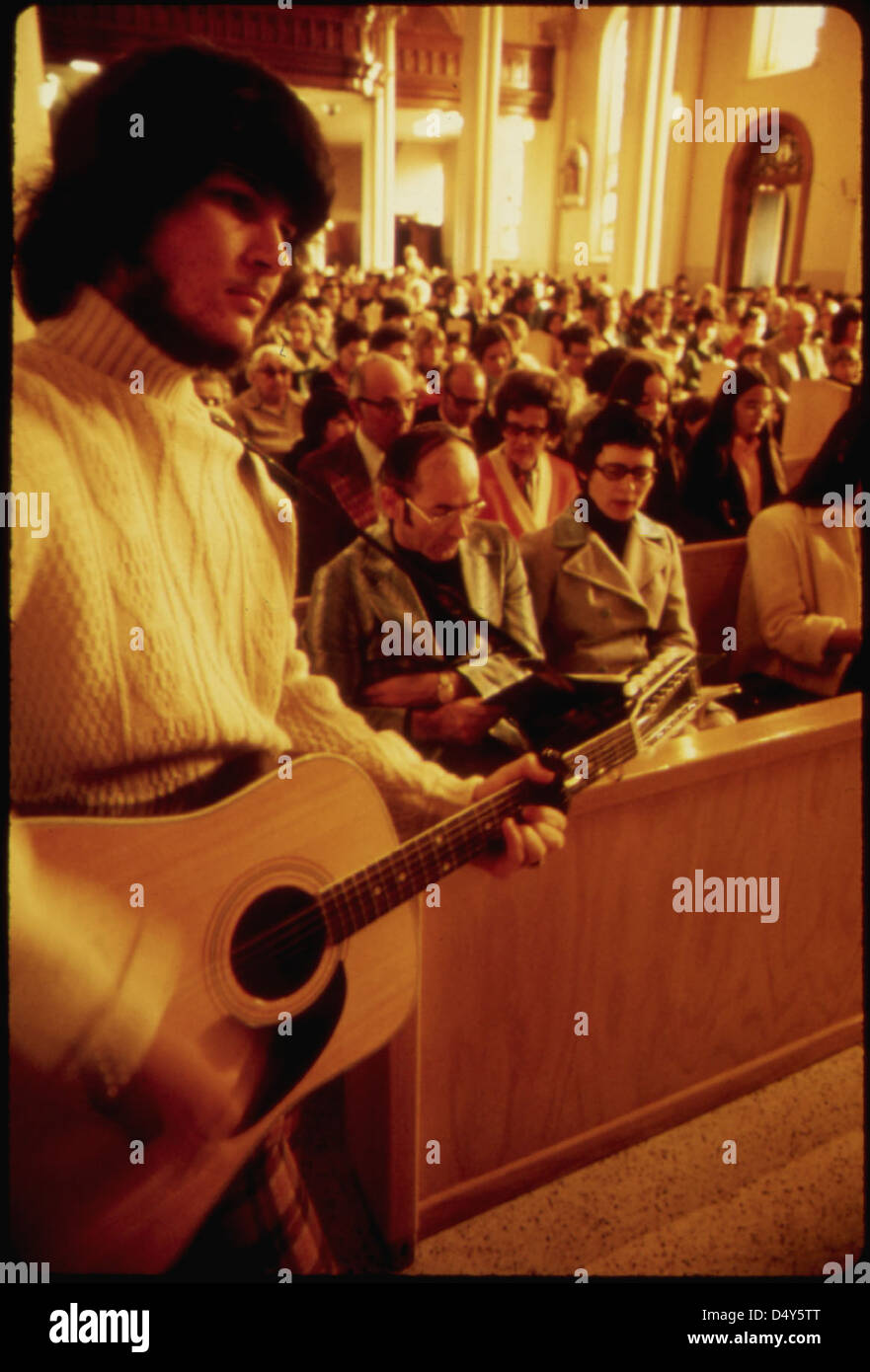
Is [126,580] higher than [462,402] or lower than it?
lower

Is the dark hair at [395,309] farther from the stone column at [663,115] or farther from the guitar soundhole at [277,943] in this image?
the guitar soundhole at [277,943]

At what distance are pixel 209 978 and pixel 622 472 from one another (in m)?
1.85

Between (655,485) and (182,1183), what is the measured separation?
3.42 metres

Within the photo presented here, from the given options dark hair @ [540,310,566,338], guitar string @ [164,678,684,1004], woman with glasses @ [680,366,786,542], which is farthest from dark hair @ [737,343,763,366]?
guitar string @ [164,678,684,1004]

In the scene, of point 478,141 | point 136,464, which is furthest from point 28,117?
point 478,141

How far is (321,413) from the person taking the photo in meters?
3.46

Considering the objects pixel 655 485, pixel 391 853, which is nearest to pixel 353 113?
pixel 655 485

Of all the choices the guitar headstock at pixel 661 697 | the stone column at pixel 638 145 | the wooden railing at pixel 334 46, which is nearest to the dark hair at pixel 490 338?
the wooden railing at pixel 334 46

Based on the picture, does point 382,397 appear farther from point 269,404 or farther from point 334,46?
point 334,46

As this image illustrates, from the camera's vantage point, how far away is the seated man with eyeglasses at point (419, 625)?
1861mm

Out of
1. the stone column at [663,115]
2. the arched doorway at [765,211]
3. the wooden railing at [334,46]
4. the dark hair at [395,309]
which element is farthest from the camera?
the arched doorway at [765,211]

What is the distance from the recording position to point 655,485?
388cm
